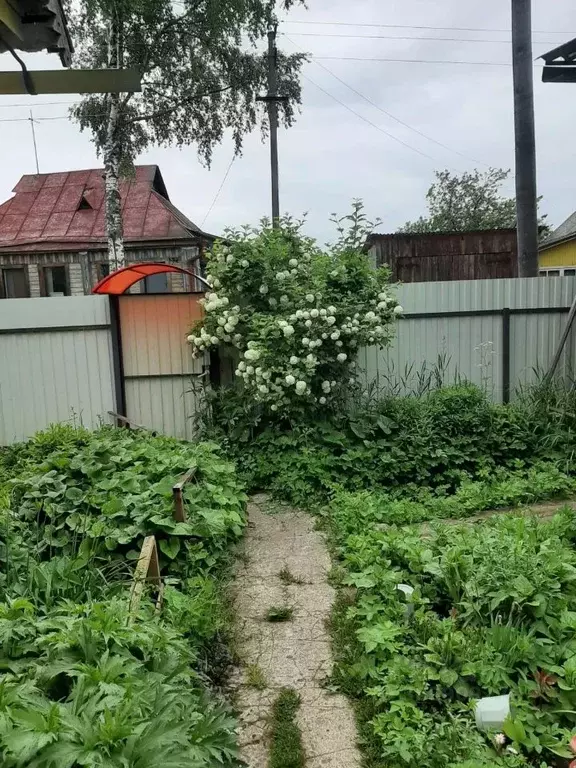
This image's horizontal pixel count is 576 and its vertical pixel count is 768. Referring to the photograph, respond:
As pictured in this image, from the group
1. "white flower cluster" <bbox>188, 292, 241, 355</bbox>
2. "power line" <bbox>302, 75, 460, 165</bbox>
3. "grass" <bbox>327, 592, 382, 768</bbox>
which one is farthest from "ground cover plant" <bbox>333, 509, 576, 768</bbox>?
"power line" <bbox>302, 75, 460, 165</bbox>

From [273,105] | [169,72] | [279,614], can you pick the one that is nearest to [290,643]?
[279,614]

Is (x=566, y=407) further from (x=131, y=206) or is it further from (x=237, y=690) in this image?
(x=131, y=206)

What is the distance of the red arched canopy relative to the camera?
4.87 meters

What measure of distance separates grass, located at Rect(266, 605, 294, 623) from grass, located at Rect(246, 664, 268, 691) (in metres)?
0.36

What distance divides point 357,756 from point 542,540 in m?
1.54

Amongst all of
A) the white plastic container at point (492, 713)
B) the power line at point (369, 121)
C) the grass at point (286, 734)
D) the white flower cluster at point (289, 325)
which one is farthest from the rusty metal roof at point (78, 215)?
the white plastic container at point (492, 713)

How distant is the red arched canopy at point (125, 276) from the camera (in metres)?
4.87

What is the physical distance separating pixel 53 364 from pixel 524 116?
5.76m

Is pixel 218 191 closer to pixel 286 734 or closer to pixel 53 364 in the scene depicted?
pixel 53 364

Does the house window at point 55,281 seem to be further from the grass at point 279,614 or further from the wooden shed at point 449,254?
the grass at point 279,614

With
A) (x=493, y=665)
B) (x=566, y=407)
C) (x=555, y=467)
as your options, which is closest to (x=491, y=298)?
(x=566, y=407)

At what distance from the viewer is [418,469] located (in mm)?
4371

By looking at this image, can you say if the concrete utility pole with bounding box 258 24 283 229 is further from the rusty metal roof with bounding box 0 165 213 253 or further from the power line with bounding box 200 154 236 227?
the rusty metal roof with bounding box 0 165 213 253

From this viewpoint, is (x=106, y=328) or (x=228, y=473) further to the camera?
(x=106, y=328)
